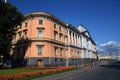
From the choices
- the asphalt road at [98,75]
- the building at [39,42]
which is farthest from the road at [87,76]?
the building at [39,42]

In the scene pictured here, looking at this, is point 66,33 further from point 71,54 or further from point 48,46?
point 48,46

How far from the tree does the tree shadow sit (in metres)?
9.55

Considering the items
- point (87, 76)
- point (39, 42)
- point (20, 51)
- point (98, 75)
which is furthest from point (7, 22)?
point (98, 75)

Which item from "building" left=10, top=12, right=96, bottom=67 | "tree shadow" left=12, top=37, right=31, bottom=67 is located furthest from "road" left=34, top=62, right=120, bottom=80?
"tree shadow" left=12, top=37, right=31, bottom=67

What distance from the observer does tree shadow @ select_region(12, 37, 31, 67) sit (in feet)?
178

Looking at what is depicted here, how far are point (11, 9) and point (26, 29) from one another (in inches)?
513

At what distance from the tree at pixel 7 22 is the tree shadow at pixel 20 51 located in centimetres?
955

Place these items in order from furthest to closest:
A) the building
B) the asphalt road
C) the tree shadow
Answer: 1. the tree shadow
2. the building
3. the asphalt road

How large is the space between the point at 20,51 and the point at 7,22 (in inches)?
659

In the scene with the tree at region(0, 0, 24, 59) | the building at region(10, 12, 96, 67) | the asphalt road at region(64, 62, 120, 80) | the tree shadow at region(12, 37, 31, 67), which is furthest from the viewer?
the tree shadow at region(12, 37, 31, 67)

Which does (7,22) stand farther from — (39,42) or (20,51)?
(20,51)

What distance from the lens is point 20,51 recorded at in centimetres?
5694

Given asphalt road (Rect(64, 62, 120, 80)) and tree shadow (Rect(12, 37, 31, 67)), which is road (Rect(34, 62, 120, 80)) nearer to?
asphalt road (Rect(64, 62, 120, 80))

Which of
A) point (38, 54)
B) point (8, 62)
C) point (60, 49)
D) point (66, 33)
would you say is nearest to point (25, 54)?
point (38, 54)
